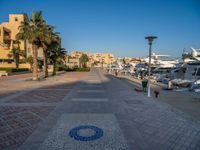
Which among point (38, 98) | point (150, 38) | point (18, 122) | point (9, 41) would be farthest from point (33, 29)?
point (9, 41)

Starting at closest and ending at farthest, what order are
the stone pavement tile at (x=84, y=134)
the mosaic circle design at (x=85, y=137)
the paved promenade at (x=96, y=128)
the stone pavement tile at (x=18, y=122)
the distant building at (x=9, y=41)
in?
the stone pavement tile at (x=84, y=134)
the paved promenade at (x=96, y=128)
the stone pavement tile at (x=18, y=122)
the mosaic circle design at (x=85, y=137)
the distant building at (x=9, y=41)

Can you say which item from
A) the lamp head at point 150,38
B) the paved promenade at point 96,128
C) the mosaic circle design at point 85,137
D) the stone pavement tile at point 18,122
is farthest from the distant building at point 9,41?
the mosaic circle design at point 85,137

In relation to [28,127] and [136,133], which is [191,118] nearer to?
[136,133]

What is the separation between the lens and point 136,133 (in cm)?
610

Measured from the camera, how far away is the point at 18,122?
7137 millimetres

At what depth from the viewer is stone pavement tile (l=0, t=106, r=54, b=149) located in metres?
5.47

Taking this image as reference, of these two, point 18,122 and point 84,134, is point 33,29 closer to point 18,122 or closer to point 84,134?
point 18,122

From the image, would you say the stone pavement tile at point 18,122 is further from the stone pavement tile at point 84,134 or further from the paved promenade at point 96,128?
the stone pavement tile at point 84,134

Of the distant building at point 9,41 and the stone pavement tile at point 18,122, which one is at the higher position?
the distant building at point 9,41

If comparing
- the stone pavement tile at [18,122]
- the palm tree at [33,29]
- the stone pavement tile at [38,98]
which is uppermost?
the palm tree at [33,29]

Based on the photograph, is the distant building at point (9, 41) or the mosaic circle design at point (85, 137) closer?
the mosaic circle design at point (85, 137)

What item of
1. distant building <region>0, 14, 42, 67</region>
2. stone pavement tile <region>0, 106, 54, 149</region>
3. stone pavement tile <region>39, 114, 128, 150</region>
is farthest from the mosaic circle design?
distant building <region>0, 14, 42, 67</region>

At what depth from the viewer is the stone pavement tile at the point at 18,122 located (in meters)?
5.47

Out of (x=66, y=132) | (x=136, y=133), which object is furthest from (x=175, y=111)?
(x=66, y=132)
